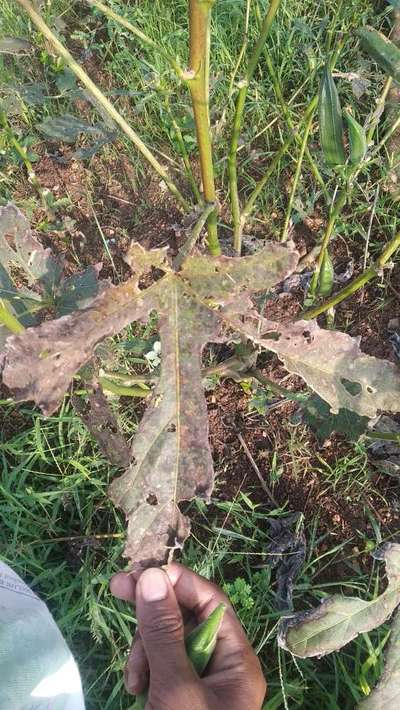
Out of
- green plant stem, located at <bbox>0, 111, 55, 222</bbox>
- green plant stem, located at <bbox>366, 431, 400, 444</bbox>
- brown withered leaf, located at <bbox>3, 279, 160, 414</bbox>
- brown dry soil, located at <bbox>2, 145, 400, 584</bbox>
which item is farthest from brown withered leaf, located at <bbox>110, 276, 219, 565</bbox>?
green plant stem, located at <bbox>0, 111, 55, 222</bbox>

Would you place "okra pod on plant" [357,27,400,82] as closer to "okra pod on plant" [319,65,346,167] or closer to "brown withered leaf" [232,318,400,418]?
"okra pod on plant" [319,65,346,167]

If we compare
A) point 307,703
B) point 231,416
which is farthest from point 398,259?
point 307,703

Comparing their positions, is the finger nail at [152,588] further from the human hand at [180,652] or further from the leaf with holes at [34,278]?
the leaf with holes at [34,278]

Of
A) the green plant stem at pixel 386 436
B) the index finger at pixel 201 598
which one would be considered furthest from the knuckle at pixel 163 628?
the green plant stem at pixel 386 436

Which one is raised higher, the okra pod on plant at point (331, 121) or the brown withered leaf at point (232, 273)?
the okra pod on plant at point (331, 121)

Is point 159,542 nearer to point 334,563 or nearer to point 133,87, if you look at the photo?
point 334,563

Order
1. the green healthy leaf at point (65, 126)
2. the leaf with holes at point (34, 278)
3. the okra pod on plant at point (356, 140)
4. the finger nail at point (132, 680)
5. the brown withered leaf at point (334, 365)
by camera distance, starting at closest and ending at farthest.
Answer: the brown withered leaf at point (334, 365) → the okra pod on plant at point (356, 140) → the leaf with holes at point (34, 278) → the finger nail at point (132, 680) → the green healthy leaf at point (65, 126)
